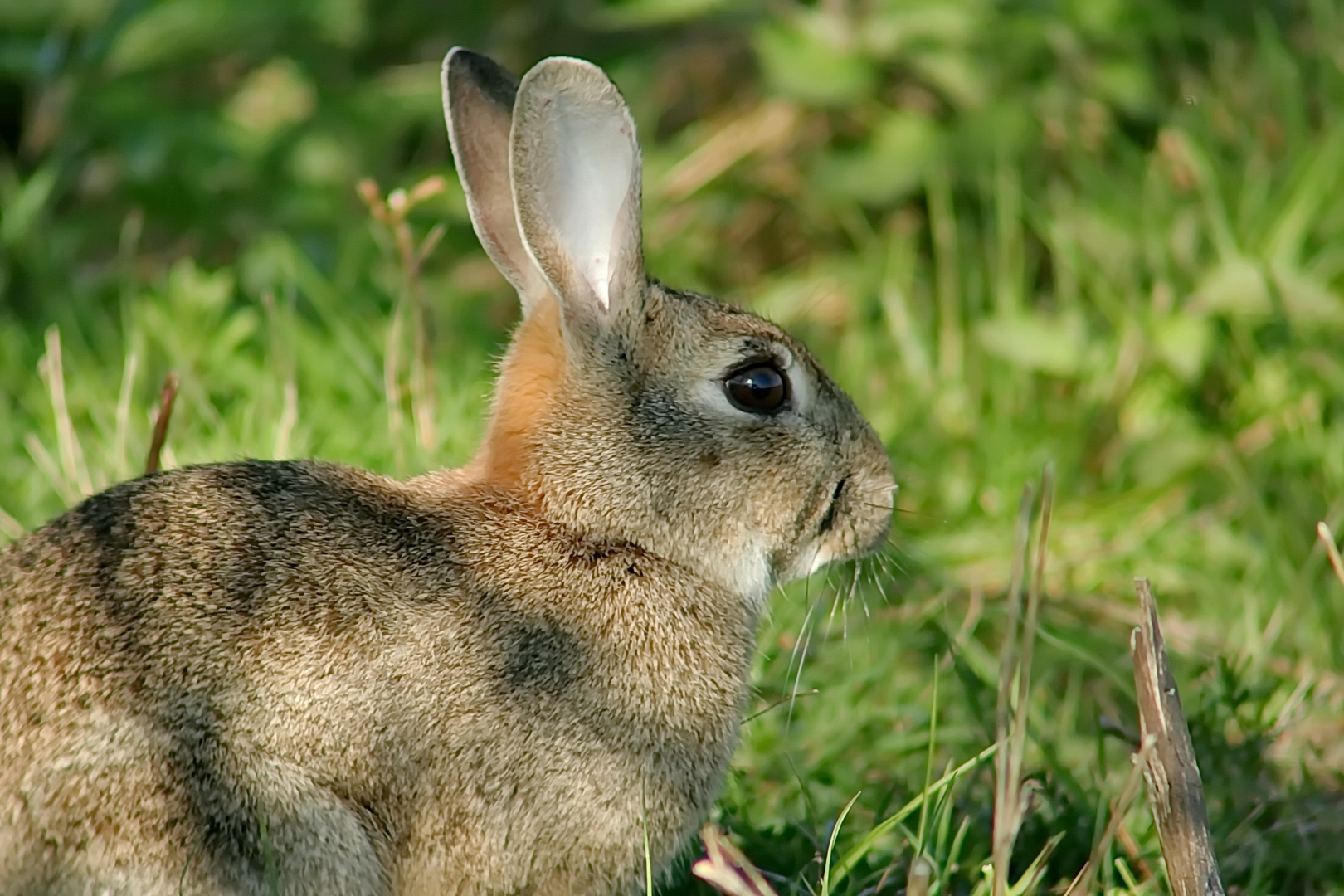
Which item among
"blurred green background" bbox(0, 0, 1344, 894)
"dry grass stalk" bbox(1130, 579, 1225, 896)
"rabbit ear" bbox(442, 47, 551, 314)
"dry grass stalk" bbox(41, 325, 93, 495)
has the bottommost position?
"blurred green background" bbox(0, 0, 1344, 894)

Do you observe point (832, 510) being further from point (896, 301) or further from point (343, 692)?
point (896, 301)

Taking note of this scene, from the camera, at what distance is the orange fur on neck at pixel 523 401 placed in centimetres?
373

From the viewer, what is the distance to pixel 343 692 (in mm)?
3127

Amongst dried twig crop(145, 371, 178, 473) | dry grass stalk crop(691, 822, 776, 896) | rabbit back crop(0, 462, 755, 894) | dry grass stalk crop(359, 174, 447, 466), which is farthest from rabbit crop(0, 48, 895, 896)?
dried twig crop(145, 371, 178, 473)

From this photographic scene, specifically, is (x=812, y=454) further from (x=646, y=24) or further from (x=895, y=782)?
(x=646, y=24)

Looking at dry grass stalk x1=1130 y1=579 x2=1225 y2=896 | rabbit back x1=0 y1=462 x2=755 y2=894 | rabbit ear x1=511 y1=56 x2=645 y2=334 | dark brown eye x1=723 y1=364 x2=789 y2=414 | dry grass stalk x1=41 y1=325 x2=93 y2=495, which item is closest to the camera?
rabbit back x1=0 y1=462 x2=755 y2=894

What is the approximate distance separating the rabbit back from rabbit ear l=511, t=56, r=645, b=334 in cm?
49

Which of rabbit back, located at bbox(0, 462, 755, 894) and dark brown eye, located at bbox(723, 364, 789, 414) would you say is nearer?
rabbit back, located at bbox(0, 462, 755, 894)

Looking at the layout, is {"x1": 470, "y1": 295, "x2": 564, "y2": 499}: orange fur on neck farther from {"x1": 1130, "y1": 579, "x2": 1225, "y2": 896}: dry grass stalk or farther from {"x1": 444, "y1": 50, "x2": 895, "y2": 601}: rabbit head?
{"x1": 1130, "y1": 579, "x2": 1225, "y2": 896}: dry grass stalk

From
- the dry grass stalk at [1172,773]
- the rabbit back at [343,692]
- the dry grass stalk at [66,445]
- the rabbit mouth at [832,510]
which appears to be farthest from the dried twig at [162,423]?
the dry grass stalk at [1172,773]

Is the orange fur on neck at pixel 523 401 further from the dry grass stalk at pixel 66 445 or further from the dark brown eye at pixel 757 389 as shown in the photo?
the dry grass stalk at pixel 66 445

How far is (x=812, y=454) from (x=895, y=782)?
805 mm

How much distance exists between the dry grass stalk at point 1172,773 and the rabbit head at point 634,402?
3.04 ft

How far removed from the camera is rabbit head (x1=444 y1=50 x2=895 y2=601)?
3684 mm
